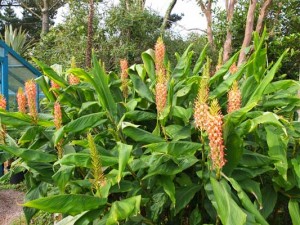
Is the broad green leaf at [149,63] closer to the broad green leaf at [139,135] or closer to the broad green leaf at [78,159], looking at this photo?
the broad green leaf at [139,135]

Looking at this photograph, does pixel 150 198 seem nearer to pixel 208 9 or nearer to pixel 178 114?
pixel 178 114

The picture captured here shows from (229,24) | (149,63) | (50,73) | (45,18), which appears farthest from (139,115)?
(45,18)

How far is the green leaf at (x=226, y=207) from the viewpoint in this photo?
1.34 metres

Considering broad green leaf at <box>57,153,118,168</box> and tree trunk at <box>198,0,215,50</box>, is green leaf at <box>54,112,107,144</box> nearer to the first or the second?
broad green leaf at <box>57,153,118,168</box>

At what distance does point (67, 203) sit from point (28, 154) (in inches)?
16.1

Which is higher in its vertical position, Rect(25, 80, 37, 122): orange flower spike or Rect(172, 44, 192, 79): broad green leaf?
Rect(172, 44, 192, 79): broad green leaf

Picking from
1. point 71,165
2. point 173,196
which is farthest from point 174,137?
point 71,165

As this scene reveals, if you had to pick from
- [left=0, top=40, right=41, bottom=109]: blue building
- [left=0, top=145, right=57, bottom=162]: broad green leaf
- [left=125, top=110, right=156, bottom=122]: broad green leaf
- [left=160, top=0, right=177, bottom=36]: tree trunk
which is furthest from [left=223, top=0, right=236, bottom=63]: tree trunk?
[left=0, top=145, right=57, bottom=162]: broad green leaf

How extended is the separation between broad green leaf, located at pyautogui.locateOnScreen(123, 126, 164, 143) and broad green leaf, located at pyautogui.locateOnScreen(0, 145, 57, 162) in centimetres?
38

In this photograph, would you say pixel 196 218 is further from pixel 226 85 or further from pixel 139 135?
pixel 226 85

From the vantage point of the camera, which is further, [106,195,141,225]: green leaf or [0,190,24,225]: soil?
[0,190,24,225]: soil

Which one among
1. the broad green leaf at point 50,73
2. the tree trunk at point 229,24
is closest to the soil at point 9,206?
the broad green leaf at point 50,73

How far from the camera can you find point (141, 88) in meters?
2.02

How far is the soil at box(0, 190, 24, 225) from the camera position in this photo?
439cm
